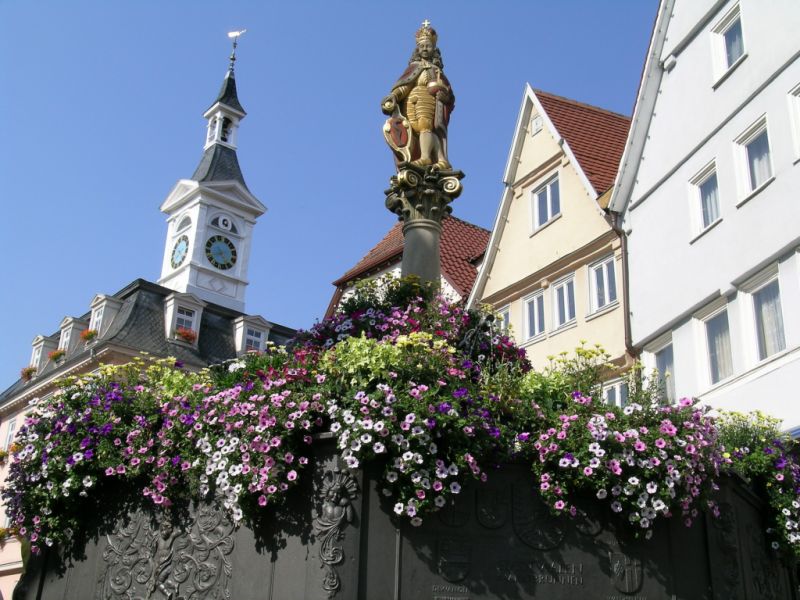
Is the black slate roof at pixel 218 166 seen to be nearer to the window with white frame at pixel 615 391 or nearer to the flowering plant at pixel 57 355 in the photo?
the flowering plant at pixel 57 355

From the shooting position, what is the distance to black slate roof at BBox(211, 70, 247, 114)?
232ft

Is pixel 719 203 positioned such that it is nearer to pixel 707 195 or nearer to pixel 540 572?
pixel 707 195

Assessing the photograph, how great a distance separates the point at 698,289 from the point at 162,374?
10.4 metres

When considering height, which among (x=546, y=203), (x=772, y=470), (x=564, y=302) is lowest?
(x=772, y=470)

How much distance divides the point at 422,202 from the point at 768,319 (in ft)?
21.0

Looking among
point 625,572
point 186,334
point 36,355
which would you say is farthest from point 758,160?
point 36,355

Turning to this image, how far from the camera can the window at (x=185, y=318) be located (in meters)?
45.4

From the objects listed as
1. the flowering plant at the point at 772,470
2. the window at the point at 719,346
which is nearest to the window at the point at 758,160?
the window at the point at 719,346

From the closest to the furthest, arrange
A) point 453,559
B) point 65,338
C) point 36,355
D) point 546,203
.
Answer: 1. point 453,559
2. point 546,203
3. point 65,338
4. point 36,355

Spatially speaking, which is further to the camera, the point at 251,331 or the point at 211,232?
the point at 211,232

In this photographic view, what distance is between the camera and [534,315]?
73.2 ft

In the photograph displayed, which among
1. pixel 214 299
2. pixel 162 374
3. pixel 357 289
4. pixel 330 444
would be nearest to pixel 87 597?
pixel 162 374

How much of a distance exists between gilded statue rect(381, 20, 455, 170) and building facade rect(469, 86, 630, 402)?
7645mm

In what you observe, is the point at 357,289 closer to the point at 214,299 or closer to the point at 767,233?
the point at 767,233
